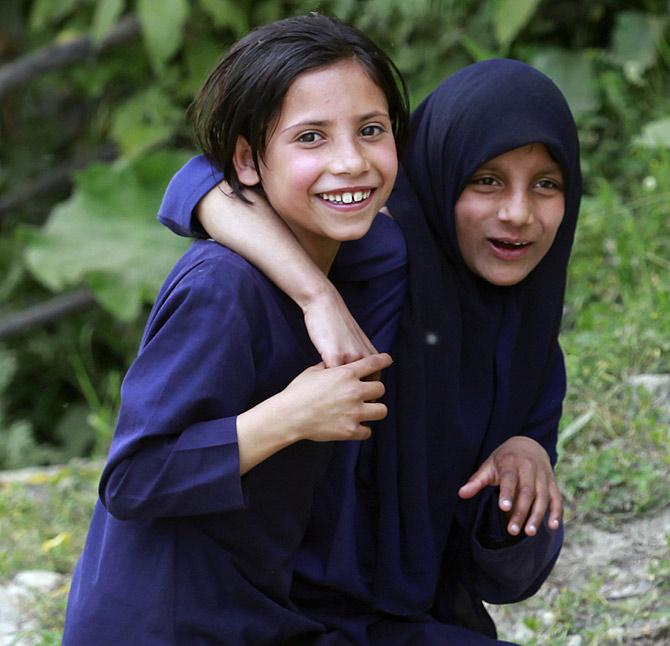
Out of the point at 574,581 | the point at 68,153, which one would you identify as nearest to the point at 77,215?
the point at 68,153

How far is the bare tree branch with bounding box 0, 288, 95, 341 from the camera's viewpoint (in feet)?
19.2

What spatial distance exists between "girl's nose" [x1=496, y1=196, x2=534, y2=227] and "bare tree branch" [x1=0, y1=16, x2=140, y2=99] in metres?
3.70

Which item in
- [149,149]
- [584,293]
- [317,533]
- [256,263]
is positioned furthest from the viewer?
[149,149]

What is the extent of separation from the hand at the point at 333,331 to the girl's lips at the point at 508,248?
446mm

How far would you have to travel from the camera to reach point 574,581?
10.4 feet

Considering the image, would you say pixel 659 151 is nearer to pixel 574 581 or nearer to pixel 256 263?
pixel 574 581

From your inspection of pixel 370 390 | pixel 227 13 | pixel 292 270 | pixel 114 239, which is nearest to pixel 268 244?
pixel 292 270

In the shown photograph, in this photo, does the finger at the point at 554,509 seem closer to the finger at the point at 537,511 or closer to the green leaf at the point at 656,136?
the finger at the point at 537,511

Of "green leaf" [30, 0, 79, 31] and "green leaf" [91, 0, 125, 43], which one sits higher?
"green leaf" [30, 0, 79, 31]

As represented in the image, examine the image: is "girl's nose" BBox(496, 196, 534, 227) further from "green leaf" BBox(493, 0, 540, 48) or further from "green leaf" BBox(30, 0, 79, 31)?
"green leaf" BBox(30, 0, 79, 31)

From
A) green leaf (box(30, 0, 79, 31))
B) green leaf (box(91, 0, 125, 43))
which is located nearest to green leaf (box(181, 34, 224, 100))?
green leaf (box(91, 0, 125, 43))

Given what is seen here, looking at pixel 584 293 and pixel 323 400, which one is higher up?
pixel 323 400

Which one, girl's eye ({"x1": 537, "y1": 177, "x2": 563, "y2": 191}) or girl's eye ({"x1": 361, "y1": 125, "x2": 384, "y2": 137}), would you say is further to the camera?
girl's eye ({"x1": 537, "y1": 177, "x2": 563, "y2": 191})

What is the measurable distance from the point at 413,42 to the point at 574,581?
282 cm
